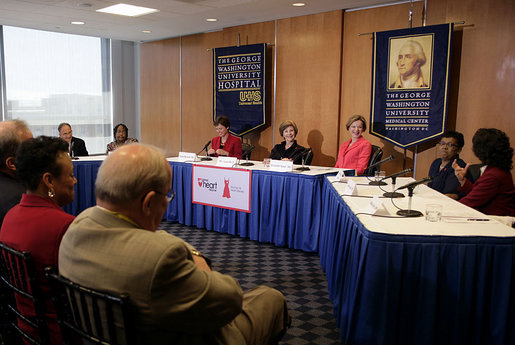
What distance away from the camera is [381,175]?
138 inches

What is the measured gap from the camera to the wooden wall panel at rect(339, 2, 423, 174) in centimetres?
535

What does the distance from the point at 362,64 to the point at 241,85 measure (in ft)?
6.54

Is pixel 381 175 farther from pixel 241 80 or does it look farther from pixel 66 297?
pixel 241 80

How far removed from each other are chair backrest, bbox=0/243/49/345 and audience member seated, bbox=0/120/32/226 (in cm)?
48

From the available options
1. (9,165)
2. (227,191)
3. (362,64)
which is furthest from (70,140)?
(362,64)

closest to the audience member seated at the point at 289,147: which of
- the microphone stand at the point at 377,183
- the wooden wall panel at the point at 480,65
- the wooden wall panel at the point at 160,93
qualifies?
the microphone stand at the point at 377,183

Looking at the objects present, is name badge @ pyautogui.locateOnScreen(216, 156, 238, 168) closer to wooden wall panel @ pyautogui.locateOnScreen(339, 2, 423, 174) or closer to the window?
wooden wall panel @ pyautogui.locateOnScreen(339, 2, 423, 174)

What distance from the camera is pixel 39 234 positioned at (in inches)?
57.2

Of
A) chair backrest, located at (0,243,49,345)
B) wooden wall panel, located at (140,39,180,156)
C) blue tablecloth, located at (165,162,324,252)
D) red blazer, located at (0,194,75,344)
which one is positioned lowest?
blue tablecloth, located at (165,162,324,252)

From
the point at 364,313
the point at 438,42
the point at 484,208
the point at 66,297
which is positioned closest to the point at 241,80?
the point at 438,42

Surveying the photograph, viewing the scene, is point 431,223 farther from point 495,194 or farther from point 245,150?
point 245,150

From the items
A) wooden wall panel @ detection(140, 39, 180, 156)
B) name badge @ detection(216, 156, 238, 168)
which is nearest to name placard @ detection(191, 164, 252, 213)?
name badge @ detection(216, 156, 238, 168)

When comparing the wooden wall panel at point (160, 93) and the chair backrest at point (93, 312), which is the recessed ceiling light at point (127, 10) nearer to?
the wooden wall panel at point (160, 93)

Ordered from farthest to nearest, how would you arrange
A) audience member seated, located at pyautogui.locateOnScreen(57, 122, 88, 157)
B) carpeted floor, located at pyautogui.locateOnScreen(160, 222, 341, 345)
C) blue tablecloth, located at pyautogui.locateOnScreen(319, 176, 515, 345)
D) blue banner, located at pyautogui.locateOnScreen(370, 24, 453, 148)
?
audience member seated, located at pyautogui.locateOnScreen(57, 122, 88, 157)
blue banner, located at pyautogui.locateOnScreen(370, 24, 453, 148)
carpeted floor, located at pyautogui.locateOnScreen(160, 222, 341, 345)
blue tablecloth, located at pyautogui.locateOnScreen(319, 176, 515, 345)
